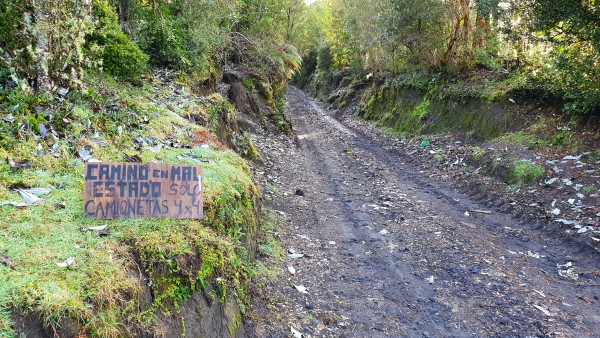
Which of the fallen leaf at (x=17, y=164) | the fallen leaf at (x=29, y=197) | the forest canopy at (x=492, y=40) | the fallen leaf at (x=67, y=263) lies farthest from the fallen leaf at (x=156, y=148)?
the forest canopy at (x=492, y=40)

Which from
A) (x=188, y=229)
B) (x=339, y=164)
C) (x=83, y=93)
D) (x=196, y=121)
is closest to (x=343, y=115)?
(x=339, y=164)

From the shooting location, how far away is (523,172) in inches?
299

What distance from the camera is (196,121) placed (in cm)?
709

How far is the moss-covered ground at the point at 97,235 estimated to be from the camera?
6.86 feet

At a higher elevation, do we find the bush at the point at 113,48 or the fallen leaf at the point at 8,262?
the bush at the point at 113,48

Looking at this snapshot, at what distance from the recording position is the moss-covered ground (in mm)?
2090

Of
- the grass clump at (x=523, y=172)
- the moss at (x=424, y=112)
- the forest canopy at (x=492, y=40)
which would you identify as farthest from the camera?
the moss at (x=424, y=112)

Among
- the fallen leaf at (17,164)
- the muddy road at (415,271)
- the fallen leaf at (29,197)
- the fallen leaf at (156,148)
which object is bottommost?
the muddy road at (415,271)

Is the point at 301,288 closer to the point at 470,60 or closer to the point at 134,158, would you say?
the point at 134,158

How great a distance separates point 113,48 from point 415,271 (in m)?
6.23

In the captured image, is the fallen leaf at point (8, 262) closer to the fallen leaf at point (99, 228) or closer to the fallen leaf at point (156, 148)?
the fallen leaf at point (99, 228)

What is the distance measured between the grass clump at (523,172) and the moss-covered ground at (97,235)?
5.44m

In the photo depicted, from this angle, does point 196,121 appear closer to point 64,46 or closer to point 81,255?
point 64,46

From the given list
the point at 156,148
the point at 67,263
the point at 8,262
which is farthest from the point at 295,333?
the point at 156,148
